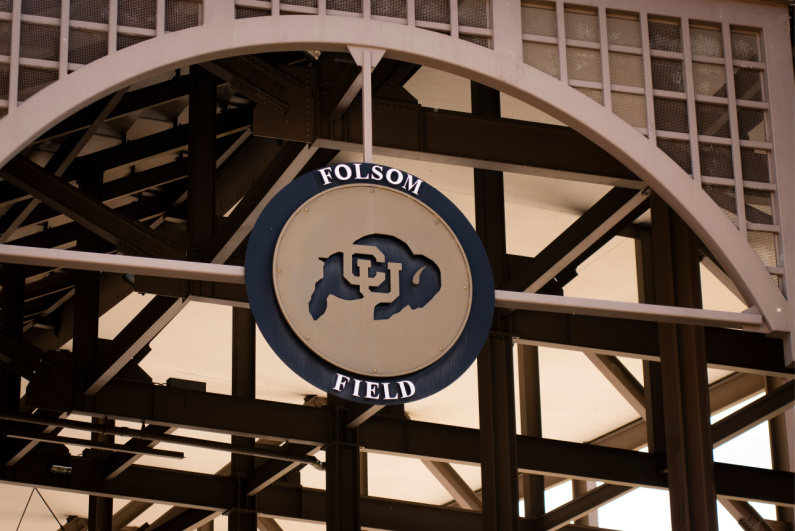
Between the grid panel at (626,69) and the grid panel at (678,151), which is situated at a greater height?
the grid panel at (626,69)

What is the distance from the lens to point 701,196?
38.5 feet

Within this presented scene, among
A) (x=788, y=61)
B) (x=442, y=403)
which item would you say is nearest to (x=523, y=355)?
(x=442, y=403)

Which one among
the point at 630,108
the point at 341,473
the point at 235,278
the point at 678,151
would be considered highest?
the point at 630,108

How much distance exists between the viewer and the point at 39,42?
1056cm

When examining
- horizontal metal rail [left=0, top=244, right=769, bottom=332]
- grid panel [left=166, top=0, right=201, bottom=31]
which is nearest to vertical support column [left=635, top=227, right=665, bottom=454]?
horizontal metal rail [left=0, top=244, right=769, bottom=332]

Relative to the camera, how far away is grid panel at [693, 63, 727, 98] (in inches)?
485

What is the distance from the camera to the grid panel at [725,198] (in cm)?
1185

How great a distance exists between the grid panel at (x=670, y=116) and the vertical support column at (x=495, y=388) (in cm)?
405

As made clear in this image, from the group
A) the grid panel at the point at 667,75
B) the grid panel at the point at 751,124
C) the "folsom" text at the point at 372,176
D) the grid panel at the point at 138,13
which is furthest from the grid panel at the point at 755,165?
the grid panel at the point at 138,13

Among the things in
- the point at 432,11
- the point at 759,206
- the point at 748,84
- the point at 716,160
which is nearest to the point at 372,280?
the point at 432,11

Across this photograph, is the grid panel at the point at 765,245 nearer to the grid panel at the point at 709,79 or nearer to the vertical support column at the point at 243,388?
the grid panel at the point at 709,79

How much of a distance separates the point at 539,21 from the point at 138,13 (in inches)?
133

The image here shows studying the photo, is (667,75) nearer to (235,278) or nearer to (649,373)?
(235,278)

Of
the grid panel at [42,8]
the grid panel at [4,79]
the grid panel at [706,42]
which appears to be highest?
the grid panel at [706,42]
